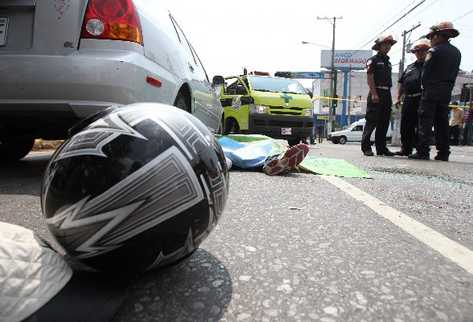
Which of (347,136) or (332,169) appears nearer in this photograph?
(332,169)

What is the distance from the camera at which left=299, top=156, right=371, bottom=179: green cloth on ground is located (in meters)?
4.13

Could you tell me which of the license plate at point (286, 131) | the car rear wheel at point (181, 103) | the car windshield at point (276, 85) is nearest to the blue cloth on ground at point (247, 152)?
the car rear wheel at point (181, 103)

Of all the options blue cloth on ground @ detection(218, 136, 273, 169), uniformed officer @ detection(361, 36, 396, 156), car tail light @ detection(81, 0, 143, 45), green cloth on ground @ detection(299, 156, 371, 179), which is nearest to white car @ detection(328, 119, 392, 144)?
uniformed officer @ detection(361, 36, 396, 156)

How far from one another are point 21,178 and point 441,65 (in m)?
5.61

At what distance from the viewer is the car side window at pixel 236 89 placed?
9.79 m

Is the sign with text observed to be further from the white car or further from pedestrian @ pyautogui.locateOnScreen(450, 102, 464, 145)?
pedestrian @ pyautogui.locateOnScreen(450, 102, 464, 145)

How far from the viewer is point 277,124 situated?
31.2ft

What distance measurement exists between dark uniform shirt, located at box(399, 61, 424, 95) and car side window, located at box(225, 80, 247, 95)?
3.64 m

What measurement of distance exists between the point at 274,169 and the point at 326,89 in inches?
2586

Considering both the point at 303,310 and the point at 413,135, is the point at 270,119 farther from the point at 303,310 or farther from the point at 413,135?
the point at 303,310

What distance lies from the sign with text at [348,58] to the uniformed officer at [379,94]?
6006 cm

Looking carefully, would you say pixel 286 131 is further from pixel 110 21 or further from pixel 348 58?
pixel 348 58

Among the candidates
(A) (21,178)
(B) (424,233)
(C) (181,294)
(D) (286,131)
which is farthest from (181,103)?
(D) (286,131)

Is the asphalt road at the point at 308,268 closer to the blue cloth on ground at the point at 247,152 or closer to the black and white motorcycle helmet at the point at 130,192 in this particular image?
the black and white motorcycle helmet at the point at 130,192
